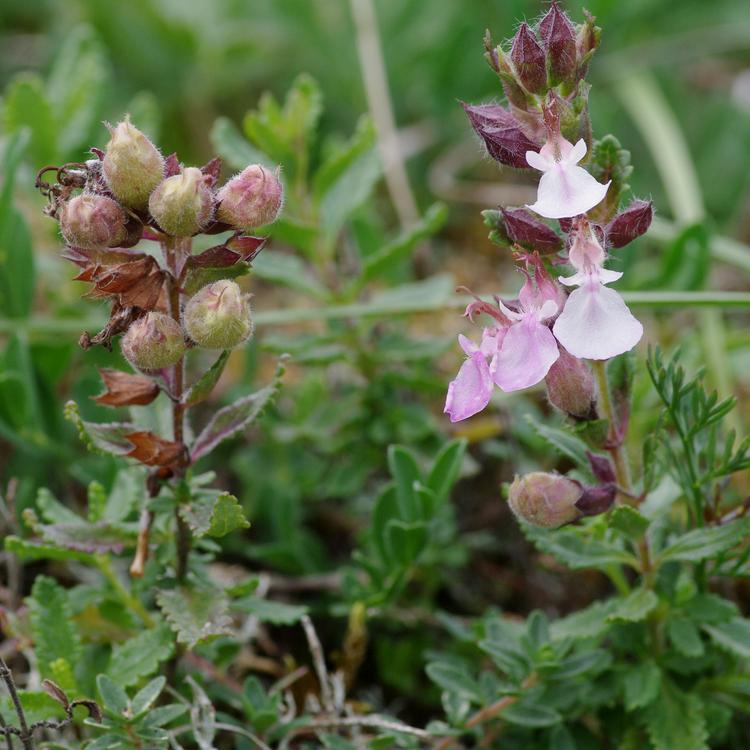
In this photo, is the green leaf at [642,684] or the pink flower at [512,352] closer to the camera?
the pink flower at [512,352]

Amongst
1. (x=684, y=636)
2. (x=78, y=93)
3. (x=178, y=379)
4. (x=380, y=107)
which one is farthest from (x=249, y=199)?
(x=380, y=107)

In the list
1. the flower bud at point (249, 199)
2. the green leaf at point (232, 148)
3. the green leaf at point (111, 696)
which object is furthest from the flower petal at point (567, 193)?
the green leaf at point (232, 148)

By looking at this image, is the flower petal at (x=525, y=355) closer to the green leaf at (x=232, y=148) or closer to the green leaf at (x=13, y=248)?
the green leaf at (x=232, y=148)

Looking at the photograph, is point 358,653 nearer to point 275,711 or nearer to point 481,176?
point 275,711

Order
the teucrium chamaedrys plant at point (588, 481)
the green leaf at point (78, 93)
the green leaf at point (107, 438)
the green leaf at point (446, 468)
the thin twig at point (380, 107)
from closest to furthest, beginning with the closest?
the teucrium chamaedrys plant at point (588, 481), the green leaf at point (107, 438), the green leaf at point (446, 468), the green leaf at point (78, 93), the thin twig at point (380, 107)

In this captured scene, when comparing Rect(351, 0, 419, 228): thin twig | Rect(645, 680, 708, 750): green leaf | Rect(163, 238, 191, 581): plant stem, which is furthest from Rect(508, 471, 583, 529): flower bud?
Rect(351, 0, 419, 228): thin twig

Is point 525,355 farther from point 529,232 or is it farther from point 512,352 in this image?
point 529,232

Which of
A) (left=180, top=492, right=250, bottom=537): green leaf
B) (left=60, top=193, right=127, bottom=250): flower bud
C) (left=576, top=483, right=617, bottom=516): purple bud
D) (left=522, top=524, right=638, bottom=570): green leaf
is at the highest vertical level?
(left=60, top=193, right=127, bottom=250): flower bud

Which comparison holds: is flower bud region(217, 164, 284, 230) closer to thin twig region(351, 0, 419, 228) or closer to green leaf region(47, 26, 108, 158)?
green leaf region(47, 26, 108, 158)
